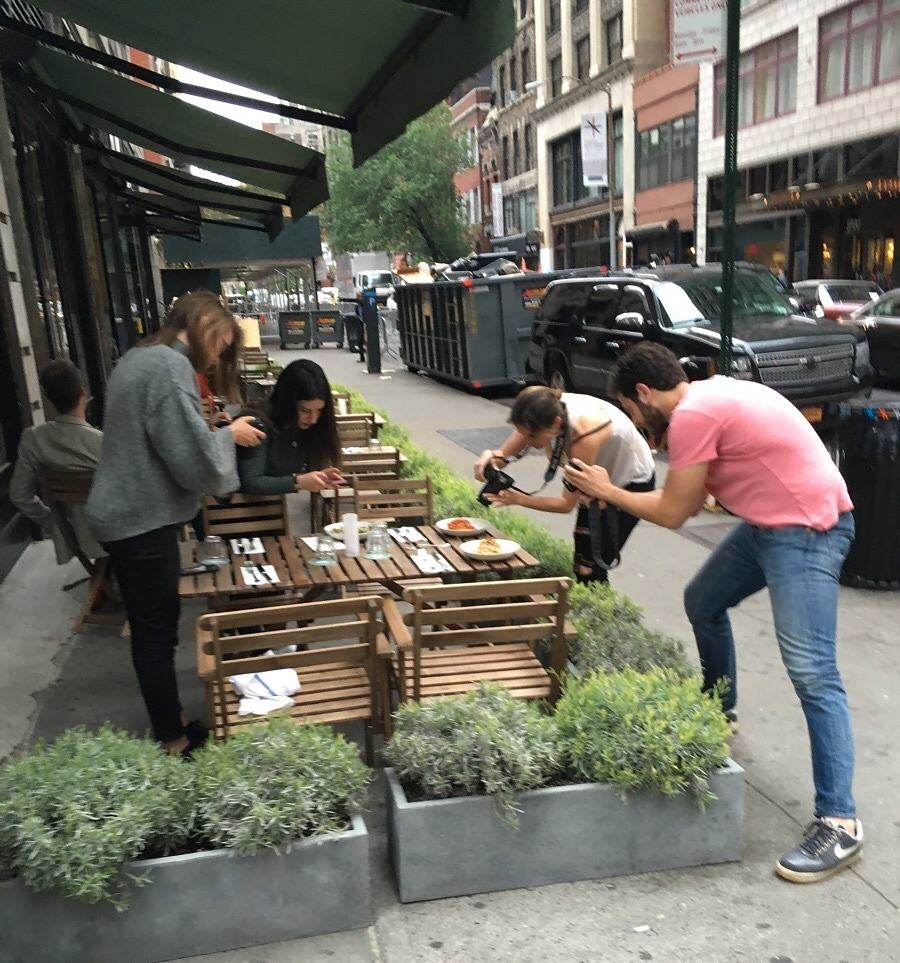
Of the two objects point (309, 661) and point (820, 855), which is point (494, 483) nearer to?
point (309, 661)

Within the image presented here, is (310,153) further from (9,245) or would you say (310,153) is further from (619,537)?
(619,537)

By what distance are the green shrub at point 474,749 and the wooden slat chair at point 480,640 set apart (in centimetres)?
29

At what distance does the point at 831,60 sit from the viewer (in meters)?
25.2

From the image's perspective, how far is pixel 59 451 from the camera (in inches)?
196

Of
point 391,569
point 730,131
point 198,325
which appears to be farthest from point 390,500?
point 730,131

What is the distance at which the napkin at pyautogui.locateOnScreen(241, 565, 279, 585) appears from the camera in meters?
3.89

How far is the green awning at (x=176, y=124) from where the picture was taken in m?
7.18

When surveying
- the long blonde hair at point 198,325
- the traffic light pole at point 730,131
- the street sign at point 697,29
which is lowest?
the long blonde hair at point 198,325

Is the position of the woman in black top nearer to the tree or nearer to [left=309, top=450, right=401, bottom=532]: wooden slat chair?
[left=309, top=450, right=401, bottom=532]: wooden slat chair

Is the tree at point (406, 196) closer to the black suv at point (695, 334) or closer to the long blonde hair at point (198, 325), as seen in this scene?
the black suv at point (695, 334)

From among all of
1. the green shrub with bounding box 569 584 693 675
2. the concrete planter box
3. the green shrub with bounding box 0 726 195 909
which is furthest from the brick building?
the green shrub with bounding box 0 726 195 909

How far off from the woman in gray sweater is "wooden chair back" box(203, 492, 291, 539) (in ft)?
6.13

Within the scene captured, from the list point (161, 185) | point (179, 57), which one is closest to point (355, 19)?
point (179, 57)

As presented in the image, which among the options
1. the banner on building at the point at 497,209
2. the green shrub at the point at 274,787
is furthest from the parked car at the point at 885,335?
the banner on building at the point at 497,209
